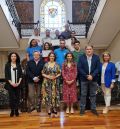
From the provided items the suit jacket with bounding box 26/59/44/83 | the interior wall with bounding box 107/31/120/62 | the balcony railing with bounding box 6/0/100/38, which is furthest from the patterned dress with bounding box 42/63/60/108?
the interior wall with bounding box 107/31/120/62

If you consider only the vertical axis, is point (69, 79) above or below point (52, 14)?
below

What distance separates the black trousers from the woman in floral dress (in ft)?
1.89

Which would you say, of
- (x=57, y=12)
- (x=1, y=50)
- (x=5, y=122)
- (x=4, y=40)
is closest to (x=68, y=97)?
(x=5, y=122)

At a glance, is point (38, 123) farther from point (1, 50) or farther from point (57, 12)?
point (57, 12)

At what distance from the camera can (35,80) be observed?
6.38 meters

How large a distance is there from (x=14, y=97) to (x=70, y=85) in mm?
1201

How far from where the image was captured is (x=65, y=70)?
6.38 m

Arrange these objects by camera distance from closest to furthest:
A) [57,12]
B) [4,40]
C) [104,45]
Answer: [4,40], [104,45], [57,12]

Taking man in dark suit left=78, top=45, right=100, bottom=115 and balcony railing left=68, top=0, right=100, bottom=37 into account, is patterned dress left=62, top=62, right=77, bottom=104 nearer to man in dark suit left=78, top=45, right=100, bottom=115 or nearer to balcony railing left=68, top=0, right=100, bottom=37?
man in dark suit left=78, top=45, right=100, bottom=115

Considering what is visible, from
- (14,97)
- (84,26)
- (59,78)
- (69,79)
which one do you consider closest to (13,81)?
(14,97)

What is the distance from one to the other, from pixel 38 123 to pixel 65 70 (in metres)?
1.32

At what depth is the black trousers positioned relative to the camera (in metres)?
6.32

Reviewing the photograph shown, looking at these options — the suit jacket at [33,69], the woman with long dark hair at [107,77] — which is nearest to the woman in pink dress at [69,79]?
the suit jacket at [33,69]

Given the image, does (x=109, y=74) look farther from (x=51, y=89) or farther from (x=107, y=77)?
(x=51, y=89)
